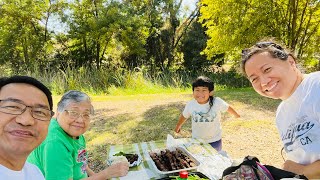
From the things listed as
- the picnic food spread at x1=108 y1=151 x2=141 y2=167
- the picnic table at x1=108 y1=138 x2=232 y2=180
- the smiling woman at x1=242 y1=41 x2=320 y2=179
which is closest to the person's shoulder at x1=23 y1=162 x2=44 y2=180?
the picnic table at x1=108 y1=138 x2=232 y2=180

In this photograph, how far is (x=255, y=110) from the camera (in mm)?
7227

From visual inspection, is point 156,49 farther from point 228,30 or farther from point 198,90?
point 198,90

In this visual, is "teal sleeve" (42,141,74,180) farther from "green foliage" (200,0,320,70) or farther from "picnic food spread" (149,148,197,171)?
"green foliage" (200,0,320,70)

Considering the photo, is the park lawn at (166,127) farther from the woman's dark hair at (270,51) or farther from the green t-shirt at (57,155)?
the woman's dark hair at (270,51)

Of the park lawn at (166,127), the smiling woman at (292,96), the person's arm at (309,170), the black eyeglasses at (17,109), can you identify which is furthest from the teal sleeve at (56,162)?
the park lawn at (166,127)

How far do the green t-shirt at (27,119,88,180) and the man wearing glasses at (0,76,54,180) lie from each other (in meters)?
0.49

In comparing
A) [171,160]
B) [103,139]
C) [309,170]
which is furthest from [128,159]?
[103,139]

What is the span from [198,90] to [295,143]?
6.05 ft

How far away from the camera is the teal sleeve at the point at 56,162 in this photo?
6.59ft

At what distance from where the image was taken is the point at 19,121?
1.41 metres

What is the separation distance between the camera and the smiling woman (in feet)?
5.60

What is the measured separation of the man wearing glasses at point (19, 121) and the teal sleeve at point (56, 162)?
486 millimetres

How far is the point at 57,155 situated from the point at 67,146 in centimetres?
12

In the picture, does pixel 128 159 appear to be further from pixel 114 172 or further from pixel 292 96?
pixel 292 96
